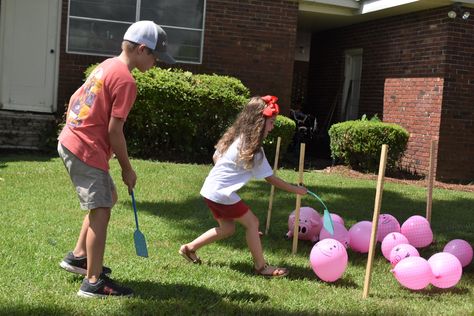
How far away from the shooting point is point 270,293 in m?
4.46

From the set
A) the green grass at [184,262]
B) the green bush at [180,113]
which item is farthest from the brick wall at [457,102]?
the green bush at [180,113]

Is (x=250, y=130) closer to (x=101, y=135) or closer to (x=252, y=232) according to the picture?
(x=252, y=232)

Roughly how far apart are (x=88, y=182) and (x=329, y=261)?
5.98ft

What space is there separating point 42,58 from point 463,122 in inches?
303

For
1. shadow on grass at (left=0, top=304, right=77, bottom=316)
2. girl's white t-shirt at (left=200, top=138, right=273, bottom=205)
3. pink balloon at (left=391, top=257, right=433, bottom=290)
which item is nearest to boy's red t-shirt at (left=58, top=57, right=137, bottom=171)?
shadow on grass at (left=0, top=304, right=77, bottom=316)

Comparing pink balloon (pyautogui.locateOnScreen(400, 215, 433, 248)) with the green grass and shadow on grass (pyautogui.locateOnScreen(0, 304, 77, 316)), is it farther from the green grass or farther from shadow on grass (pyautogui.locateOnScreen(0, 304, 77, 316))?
shadow on grass (pyautogui.locateOnScreen(0, 304, 77, 316))

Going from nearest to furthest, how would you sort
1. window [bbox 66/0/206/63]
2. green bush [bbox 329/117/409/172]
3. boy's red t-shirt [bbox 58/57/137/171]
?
boy's red t-shirt [bbox 58/57/137/171] → green bush [bbox 329/117/409/172] → window [bbox 66/0/206/63]

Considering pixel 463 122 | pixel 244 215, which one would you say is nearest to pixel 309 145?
pixel 463 122

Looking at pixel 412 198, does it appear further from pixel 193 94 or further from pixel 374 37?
pixel 374 37

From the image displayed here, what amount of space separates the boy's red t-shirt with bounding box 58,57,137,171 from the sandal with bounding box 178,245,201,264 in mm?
1278

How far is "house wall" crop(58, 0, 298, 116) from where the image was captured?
12.4 meters

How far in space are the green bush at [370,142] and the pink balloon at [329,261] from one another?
273 inches

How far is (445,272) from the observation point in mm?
4703

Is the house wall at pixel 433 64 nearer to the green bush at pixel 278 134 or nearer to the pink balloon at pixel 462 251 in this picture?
the green bush at pixel 278 134
